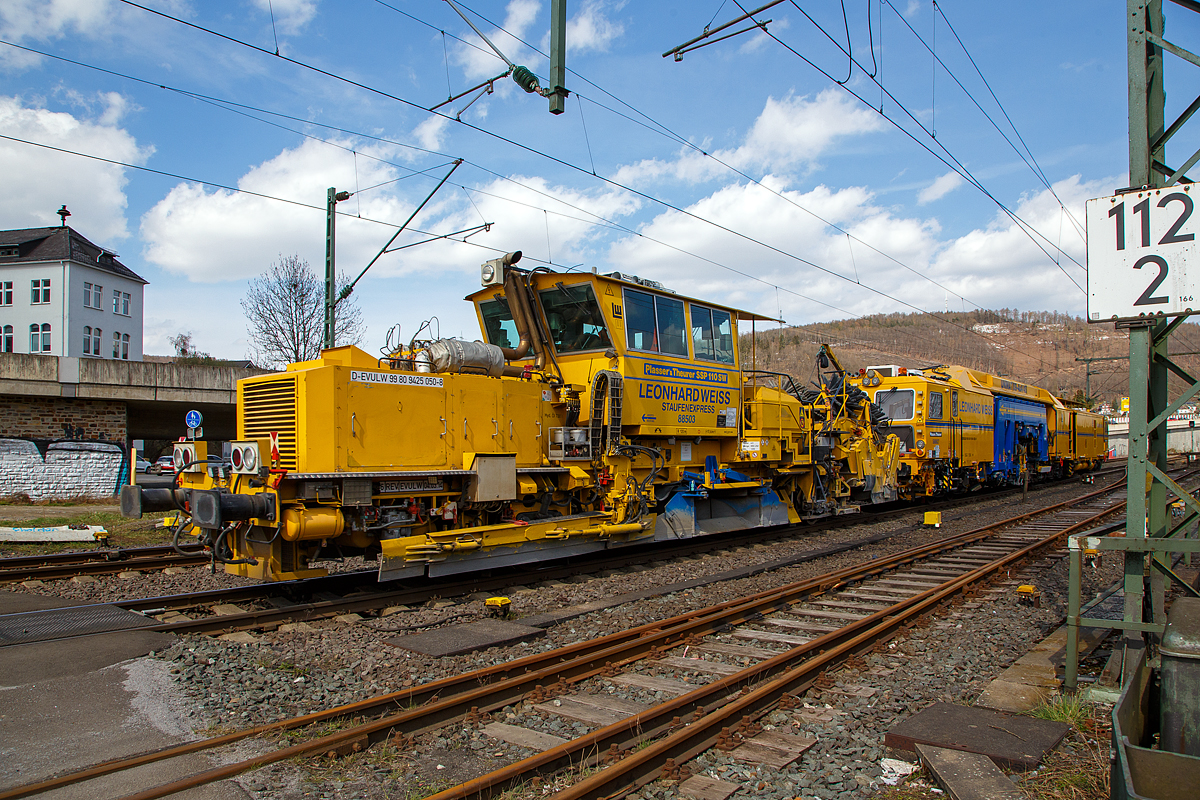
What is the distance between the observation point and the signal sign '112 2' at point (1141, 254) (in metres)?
4.47

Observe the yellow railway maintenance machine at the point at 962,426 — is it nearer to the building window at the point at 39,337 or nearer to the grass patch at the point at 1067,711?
the grass patch at the point at 1067,711

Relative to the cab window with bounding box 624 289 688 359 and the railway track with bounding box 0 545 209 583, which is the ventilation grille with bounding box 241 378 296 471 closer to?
the railway track with bounding box 0 545 209 583

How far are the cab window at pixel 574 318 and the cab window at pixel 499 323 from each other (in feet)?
1.84

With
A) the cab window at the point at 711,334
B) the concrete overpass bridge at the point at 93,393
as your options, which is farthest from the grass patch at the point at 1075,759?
the concrete overpass bridge at the point at 93,393

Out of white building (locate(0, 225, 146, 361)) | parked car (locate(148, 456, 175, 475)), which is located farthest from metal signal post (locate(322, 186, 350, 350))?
white building (locate(0, 225, 146, 361))

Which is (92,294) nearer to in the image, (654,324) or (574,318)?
(574,318)

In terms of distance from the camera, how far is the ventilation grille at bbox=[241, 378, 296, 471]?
745cm

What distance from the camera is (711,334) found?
1182 centimetres

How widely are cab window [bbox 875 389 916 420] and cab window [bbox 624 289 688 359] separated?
9.75 meters

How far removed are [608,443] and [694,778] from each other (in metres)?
5.99

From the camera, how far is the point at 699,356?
11555 mm

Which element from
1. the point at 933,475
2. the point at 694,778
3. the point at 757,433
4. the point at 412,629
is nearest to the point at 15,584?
the point at 412,629

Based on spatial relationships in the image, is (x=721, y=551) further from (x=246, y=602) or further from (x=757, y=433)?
(x=246, y=602)

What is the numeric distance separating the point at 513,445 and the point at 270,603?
10.7ft
